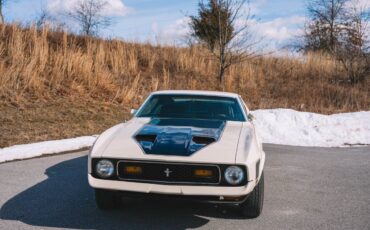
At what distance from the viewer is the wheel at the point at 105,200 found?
4.60 meters

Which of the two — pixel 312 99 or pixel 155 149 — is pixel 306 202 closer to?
pixel 155 149

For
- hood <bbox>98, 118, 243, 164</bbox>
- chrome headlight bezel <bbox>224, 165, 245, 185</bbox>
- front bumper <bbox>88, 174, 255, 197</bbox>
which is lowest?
front bumper <bbox>88, 174, 255, 197</bbox>

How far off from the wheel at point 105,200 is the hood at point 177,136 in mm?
699

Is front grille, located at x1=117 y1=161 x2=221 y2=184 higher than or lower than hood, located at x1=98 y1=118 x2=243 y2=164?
lower

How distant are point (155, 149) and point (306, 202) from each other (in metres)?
2.24

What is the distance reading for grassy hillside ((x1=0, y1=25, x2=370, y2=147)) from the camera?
1200 cm

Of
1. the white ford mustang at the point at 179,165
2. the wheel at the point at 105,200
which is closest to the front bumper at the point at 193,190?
the white ford mustang at the point at 179,165

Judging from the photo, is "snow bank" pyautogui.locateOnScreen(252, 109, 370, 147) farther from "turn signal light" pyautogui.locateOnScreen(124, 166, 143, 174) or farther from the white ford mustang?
"turn signal light" pyautogui.locateOnScreen(124, 166, 143, 174)

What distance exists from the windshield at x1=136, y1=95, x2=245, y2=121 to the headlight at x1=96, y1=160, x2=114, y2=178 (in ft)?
4.78

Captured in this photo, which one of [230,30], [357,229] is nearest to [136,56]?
[230,30]

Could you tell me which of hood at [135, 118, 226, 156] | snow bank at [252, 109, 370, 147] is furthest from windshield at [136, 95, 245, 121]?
snow bank at [252, 109, 370, 147]

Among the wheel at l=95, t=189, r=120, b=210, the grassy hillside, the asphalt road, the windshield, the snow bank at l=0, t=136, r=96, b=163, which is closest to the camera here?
the asphalt road

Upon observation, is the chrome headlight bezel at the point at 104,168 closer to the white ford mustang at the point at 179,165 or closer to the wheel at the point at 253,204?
the white ford mustang at the point at 179,165

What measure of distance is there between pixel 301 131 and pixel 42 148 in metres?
6.83
